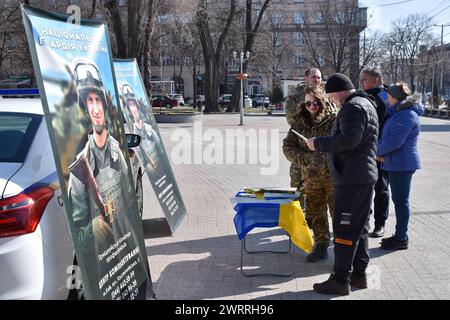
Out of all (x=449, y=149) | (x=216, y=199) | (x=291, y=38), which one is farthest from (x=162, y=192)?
(x=291, y=38)

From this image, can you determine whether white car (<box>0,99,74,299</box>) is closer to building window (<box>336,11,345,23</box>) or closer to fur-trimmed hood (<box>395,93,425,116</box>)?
fur-trimmed hood (<box>395,93,425,116</box>)

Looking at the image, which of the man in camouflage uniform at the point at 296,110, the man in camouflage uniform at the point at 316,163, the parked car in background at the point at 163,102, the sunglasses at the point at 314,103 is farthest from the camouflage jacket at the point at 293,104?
the parked car in background at the point at 163,102

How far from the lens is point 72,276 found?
341 cm

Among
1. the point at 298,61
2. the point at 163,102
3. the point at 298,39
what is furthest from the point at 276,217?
the point at 298,39

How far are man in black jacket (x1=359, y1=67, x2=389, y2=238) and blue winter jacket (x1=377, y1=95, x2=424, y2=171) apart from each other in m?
0.37

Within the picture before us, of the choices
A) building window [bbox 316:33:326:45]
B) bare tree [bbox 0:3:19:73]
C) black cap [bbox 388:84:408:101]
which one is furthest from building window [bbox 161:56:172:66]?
black cap [bbox 388:84:408:101]

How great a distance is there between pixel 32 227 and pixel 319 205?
299cm

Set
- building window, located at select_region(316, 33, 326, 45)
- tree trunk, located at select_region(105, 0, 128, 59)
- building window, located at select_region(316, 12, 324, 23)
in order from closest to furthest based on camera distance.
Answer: tree trunk, located at select_region(105, 0, 128, 59)
building window, located at select_region(316, 12, 324, 23)
building window, located at select_region(316, 33, 326, 45)

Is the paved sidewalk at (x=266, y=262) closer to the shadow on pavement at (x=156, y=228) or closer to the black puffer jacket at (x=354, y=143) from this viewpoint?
the shadow on pavement at (x=156, y=228)

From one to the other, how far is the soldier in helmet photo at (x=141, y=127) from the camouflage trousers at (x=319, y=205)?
189cm

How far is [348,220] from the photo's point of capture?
4000 millimetres

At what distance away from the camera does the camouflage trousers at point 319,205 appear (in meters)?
5.01

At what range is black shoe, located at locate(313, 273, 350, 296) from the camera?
416 centimetres
